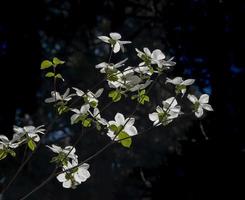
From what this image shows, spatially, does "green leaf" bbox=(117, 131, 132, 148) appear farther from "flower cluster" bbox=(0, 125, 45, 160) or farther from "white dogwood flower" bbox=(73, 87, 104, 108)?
"flower cluster" bbox=(0, 125, 45, 160)

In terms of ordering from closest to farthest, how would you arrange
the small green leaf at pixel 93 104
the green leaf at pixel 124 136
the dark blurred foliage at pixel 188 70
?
the green leaf at pixel 124 136 < the small green leaf at pixel 93 104 < the dark blurred foliage at pixel 188 70

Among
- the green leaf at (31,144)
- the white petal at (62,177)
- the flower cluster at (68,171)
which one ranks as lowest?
the white petal at (62,177)

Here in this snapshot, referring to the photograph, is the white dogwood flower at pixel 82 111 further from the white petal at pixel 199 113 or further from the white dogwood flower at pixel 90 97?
the white petal at pixel 199 113

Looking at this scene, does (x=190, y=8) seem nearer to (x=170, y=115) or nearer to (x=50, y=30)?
(x=50, y=30)

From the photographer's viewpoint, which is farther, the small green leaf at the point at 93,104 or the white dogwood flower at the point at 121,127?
the small green leaf at the point at 93,104

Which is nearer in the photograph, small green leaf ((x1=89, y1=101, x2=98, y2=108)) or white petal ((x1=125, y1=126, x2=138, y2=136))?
white petal ((x1=125, y1=126, x2=138, y2=136))

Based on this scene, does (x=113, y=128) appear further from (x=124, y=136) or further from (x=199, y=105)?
(x=199, y=105)

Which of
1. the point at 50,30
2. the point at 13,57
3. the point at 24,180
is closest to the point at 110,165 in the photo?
the point at 24,180

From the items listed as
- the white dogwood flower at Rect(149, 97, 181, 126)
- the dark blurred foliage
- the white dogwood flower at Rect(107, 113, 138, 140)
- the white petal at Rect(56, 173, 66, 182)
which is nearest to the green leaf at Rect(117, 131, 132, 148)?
the white dogwood flower at Rect(107, 113, 138, 140)

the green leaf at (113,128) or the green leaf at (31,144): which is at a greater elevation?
the green leaf at (113,128)

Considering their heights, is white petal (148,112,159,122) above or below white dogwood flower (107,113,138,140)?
below

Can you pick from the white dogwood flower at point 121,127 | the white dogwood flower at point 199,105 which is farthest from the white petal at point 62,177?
the white dogwood flower at point 199,105
